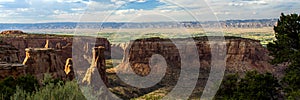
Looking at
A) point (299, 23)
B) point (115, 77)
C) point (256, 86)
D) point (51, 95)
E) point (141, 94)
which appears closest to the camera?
point (51, 95)

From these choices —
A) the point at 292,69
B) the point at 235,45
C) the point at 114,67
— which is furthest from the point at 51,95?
the point at 235,45

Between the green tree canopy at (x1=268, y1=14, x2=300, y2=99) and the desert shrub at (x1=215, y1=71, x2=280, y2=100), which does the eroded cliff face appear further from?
the green tree canopy at (x1=268, y1=14, x2=300, y2=99)

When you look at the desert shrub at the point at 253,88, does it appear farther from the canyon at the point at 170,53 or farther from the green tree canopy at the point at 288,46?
the canyon at the point at 170,53

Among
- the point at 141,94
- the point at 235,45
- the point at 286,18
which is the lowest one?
the point at 141,94

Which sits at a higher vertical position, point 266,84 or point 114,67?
point 266,84

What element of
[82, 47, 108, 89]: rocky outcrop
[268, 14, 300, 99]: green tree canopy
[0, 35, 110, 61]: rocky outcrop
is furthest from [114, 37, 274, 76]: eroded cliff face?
[268, 14, 300, 99]: green tree canopy

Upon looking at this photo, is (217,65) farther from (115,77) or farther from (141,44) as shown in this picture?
(115,77)

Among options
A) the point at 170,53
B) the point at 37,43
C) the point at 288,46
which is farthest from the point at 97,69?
the point at 37,43
